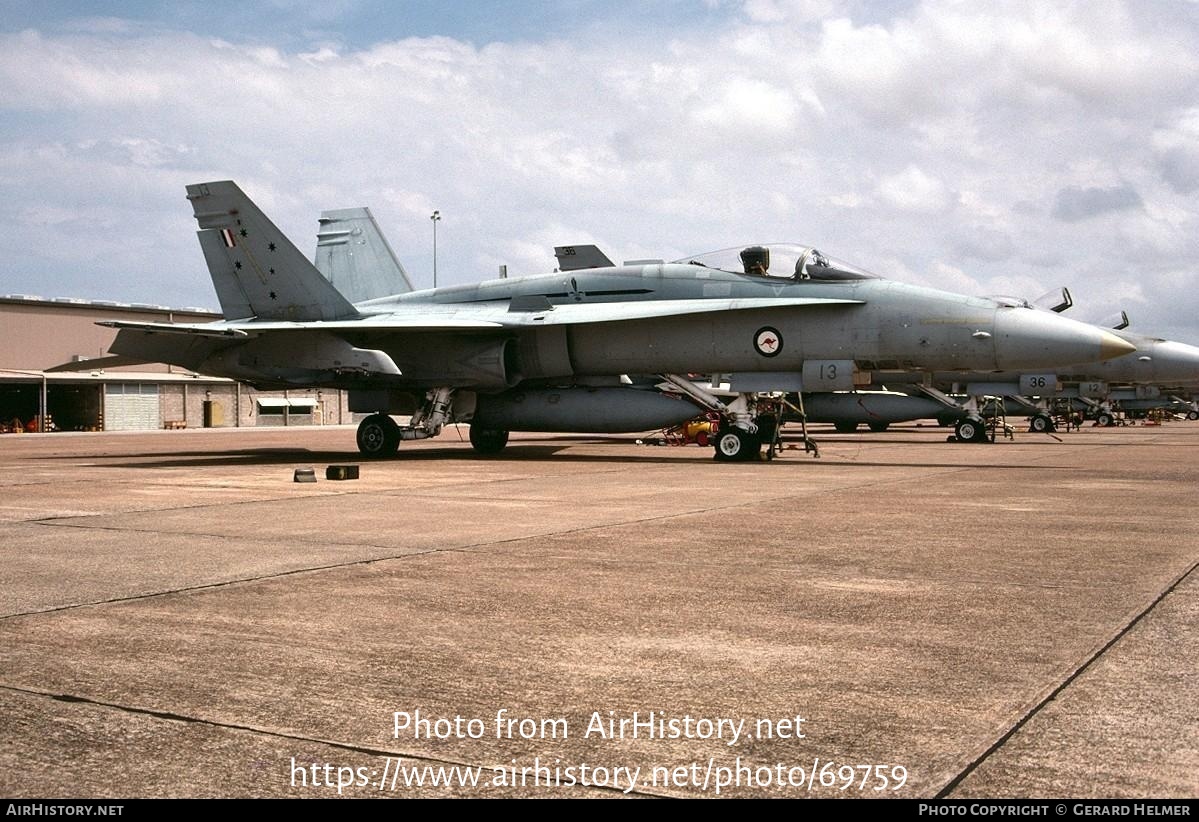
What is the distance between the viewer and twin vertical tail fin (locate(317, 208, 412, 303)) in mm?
22781

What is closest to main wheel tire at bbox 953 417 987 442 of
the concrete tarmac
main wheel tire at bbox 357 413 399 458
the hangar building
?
main wheel tire at bbox 357 413 399 458

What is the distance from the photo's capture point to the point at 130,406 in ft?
142

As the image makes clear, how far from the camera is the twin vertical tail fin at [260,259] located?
18.6 m

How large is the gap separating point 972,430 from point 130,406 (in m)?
31.4

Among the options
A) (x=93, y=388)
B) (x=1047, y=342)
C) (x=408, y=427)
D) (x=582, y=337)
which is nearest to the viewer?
(x=1047, y=342)

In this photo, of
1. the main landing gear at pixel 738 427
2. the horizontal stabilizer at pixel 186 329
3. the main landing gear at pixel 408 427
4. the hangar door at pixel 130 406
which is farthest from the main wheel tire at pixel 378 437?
the hangar door at pixel 130 406

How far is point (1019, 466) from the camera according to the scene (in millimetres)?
15875

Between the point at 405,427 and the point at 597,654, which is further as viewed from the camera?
the point at 405,427

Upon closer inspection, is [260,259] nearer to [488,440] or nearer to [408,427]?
[408,427]

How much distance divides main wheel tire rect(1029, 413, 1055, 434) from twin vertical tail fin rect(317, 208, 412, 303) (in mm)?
20752

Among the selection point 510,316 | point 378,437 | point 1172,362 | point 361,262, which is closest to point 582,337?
point 510,316

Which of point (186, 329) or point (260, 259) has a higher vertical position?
point (260, 259)
